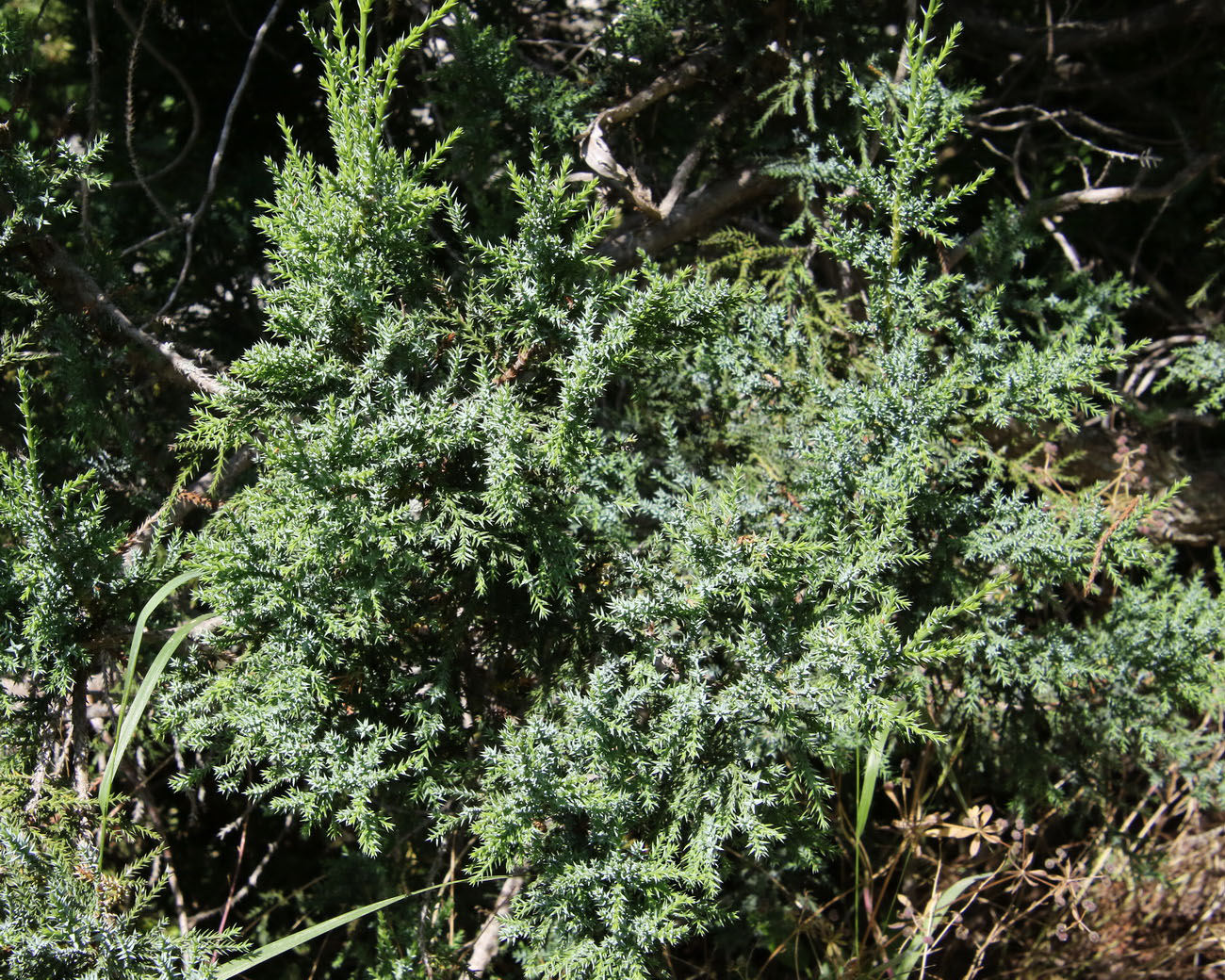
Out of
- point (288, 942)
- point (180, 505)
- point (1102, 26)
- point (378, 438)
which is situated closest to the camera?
point (378, 438)

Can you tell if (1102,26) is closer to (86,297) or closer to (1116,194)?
(1116,194)

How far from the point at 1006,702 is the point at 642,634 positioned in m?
0.93

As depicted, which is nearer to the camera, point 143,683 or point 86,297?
point 143,683

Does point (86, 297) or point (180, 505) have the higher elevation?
point (86, 297)

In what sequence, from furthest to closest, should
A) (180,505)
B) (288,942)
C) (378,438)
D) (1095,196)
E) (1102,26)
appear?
1. (1102,26)
2. (1095,196)
3. (180,505)
4. (288,942)
5. (378,438)

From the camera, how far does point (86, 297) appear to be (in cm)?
164

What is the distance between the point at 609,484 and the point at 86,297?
1051mm

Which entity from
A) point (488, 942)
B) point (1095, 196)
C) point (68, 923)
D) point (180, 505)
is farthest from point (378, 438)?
point (1095, 196)

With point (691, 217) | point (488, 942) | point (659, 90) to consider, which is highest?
point (659, 90)

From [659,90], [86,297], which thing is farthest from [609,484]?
[86,297]

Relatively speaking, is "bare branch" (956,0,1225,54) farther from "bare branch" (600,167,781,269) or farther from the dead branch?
"bare branch" (600,167,781,269)

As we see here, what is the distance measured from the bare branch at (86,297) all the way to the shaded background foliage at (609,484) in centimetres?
1

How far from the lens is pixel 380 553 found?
47.3 inches

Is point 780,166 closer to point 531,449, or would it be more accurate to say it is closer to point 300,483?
point 531,449
